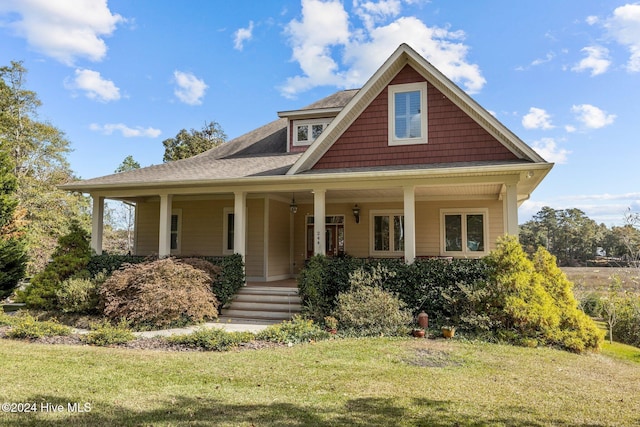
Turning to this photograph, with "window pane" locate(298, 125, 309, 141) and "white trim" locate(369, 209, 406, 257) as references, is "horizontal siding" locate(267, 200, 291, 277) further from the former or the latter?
"white trim" locate(369, 209, 406, 257)

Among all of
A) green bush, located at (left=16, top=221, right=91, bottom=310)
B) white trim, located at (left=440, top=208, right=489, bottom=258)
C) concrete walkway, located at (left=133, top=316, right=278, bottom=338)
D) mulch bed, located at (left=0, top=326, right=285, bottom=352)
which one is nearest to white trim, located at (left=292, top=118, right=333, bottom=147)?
white trim, located at (left=440, top=208, right=489, bottom=258)

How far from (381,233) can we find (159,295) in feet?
25.3

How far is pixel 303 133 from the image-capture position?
1436 centimetres

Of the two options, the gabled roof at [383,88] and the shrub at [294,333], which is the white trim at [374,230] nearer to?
the gabled roof at [383,88]

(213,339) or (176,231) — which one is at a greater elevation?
(176,231)

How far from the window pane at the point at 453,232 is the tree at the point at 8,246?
537 inches

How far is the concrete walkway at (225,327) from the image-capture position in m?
8.63

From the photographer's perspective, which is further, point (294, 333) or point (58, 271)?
point (58, 271)

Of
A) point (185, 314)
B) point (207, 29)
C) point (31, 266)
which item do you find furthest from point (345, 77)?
point (31, 266)

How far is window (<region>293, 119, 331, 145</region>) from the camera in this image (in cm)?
1412

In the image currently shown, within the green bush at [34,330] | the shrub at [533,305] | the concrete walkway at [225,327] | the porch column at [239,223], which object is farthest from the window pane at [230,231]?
the shrub at [533,305]

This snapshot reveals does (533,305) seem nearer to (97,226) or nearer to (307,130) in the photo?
(307,130)

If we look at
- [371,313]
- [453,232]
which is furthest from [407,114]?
[371,313]

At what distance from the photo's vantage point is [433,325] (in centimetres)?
880
